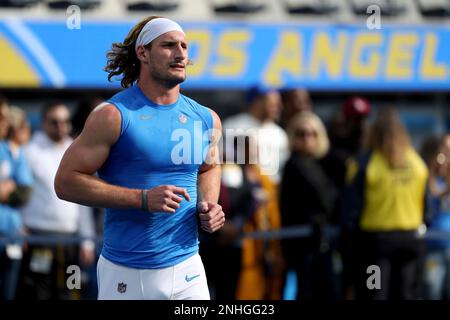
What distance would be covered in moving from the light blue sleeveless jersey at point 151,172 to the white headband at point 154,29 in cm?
24

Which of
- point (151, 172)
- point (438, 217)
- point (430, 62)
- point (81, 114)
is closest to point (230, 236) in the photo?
point (81, 114)

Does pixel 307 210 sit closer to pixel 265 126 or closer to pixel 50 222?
pixel 265 126

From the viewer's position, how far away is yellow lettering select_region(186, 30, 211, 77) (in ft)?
41.3

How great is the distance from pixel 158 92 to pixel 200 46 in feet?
23.6

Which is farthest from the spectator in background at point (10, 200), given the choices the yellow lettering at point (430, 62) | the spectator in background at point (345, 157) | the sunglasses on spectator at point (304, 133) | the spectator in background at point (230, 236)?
the yellow lettering at point (430, 62)

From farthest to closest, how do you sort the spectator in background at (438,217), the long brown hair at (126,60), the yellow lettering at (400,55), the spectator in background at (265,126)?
the yellow lettering at (400,55), the spectator in background at (438,217), the spectator in background at (265,126), the long brown hair at (126,60)

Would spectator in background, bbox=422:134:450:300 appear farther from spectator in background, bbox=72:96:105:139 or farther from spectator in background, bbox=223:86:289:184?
spectator in background, bbox=72:96:105:139

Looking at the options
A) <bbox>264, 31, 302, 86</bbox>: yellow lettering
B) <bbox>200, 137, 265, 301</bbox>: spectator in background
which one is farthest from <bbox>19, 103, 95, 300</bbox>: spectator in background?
<bbox>264, 31, 302, 86</bbox>: yellow lettering

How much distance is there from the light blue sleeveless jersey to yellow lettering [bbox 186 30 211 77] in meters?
7.08

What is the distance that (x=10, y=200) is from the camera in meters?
9.09

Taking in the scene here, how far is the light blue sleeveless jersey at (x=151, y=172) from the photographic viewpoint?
17.7 feet

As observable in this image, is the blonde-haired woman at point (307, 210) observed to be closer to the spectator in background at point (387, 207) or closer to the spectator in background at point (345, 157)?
the spectator in background at point (345, 157)
